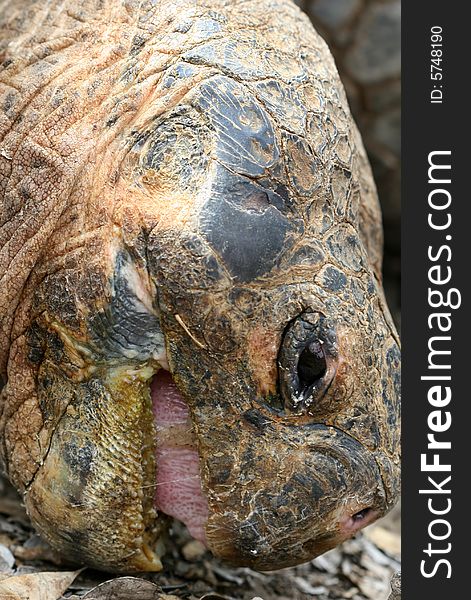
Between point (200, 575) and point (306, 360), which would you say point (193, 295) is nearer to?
point (306, 360)

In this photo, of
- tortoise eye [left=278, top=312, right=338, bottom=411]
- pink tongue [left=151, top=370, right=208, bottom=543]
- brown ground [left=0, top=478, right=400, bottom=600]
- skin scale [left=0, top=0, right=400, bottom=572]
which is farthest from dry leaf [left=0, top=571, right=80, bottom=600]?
tortoise eye [left=278, top=312, right=338, bottom=411]

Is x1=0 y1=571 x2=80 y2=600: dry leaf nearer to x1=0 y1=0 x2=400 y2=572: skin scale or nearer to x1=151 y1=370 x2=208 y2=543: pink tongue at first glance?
x1=0 y1=0 x2=400 y2=572: skin scale

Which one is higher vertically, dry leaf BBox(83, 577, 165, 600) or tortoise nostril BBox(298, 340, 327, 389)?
tortoise nostril BBox(298, 340, 327, 389)

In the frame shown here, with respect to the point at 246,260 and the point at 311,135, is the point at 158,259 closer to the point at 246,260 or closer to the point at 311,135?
the point at 246,260

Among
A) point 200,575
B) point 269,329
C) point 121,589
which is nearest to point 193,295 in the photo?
point 269,329

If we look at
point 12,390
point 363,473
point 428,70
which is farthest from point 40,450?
point 428,70

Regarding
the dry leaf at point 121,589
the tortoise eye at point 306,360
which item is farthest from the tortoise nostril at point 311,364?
the dry leaf at point 121,589
